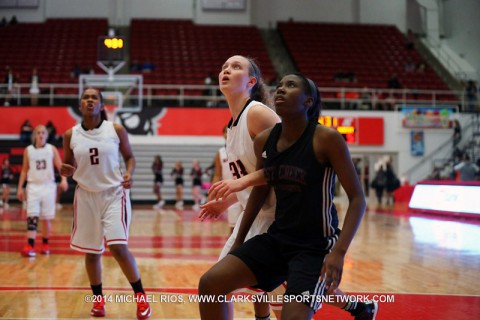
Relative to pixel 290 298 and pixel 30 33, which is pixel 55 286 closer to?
pixel 290 298

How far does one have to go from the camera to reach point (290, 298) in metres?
2.91

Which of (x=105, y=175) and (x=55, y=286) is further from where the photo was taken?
(x=55, y=286)

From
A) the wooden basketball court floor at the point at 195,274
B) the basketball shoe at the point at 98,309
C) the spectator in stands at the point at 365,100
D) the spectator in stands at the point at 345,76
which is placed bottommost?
the wooden basketball court floor at the point at 195,274

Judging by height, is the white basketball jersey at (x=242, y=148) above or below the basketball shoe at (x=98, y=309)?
above

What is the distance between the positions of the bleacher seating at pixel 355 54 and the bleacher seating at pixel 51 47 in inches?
328

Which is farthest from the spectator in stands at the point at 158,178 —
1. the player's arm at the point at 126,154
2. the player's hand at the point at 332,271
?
the player's hand at the point at 332,271

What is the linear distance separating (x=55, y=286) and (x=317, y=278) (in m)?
3.81

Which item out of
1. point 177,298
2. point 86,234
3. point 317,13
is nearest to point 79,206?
point 86,234

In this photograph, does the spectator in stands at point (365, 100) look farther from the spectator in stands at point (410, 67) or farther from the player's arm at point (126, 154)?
the player's arm at point (126, 154)

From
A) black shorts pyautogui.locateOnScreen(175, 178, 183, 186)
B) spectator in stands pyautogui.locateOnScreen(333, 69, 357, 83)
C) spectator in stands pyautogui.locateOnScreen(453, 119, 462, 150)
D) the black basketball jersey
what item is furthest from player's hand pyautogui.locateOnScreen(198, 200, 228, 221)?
spectator in stands pyautogui.locateOnScreen(333, 69, 357, 83)

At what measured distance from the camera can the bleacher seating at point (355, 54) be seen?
83.8 ft

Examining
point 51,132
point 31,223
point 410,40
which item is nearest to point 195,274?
point 31,223

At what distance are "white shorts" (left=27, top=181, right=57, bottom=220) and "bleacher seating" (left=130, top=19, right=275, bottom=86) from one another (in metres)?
15.0

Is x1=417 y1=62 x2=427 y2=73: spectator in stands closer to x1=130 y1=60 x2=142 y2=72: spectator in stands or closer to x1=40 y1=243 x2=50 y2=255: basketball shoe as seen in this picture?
x1=130 y1=60 x2=142 y2=72: spectator in stands
